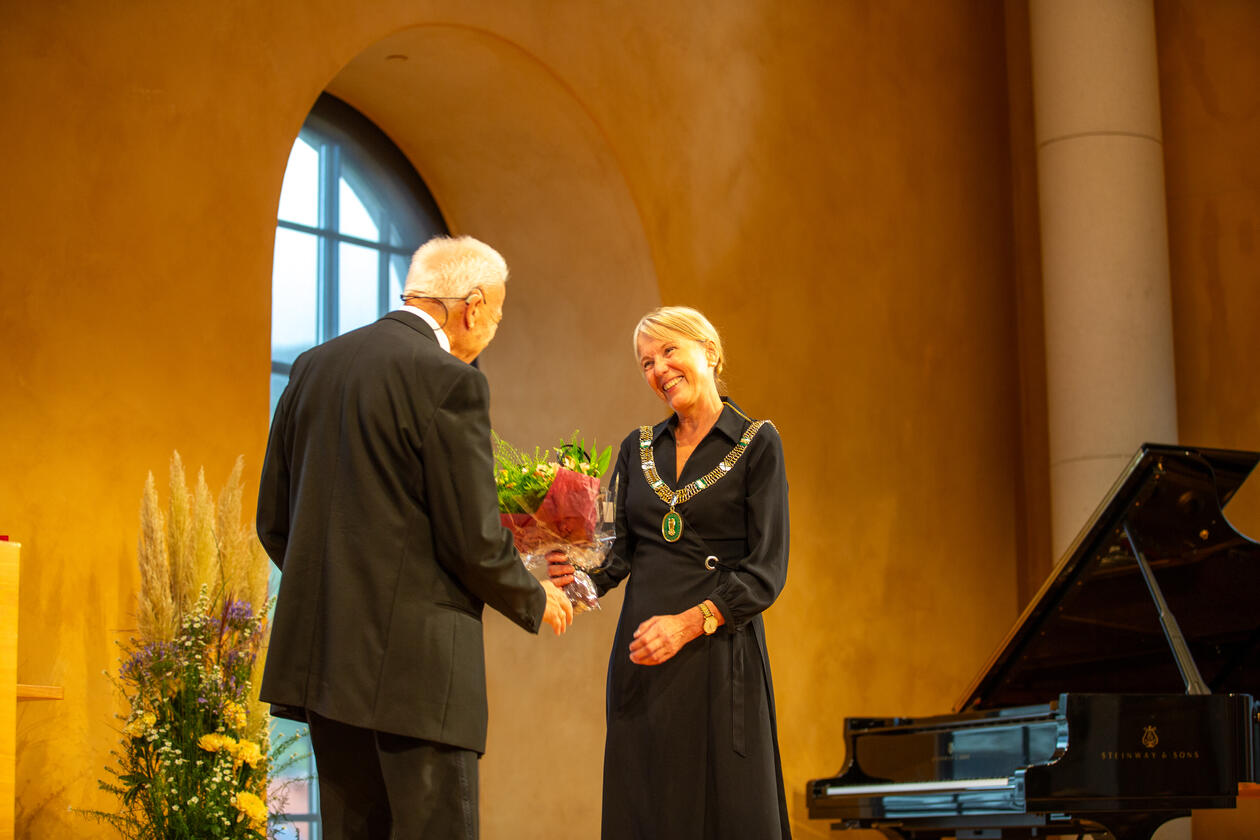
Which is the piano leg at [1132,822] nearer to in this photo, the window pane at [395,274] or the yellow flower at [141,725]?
the yellow flower at [141,725]

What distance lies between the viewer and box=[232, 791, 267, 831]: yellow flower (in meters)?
3.20

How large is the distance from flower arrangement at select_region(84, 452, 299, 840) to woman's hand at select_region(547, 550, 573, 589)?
37.8 inches

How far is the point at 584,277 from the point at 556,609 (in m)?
2.99

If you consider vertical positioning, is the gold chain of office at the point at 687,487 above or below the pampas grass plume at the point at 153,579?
above

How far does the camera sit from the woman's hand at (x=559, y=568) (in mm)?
2764

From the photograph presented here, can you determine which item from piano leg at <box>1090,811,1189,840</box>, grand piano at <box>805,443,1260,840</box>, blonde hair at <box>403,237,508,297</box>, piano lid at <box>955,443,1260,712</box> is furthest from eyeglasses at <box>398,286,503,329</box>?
piano lid at <box>955,443,1260,712</box>

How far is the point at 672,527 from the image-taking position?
3.06 m

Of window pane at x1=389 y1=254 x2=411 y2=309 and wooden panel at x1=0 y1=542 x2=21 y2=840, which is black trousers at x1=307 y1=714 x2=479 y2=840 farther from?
window pane at x1=389 y1=254 x2=411 y2=309

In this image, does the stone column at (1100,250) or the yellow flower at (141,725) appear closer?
the yellow flower at (141,725)

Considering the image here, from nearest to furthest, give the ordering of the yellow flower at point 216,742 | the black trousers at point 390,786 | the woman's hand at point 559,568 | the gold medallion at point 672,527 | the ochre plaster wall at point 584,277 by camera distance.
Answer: the black trousers at point 390,786, the woman's hand at point 559,568, the gold medallion at point 672,527, the yellow flower at point 216,742, the ochre plaster wall at point 584,277

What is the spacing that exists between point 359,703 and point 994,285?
4.90 metres

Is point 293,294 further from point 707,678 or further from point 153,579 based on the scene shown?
point 707,678

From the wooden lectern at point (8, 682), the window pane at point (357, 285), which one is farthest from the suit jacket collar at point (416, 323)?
the window pane at point (357, 285)

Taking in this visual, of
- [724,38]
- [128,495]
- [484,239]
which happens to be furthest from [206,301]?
[724,38]
